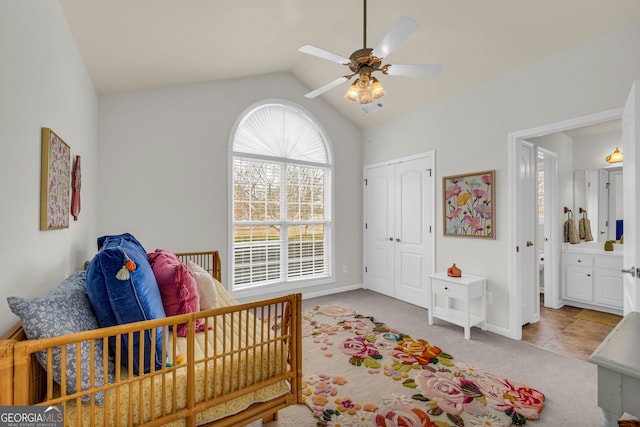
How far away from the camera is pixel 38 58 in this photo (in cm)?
140

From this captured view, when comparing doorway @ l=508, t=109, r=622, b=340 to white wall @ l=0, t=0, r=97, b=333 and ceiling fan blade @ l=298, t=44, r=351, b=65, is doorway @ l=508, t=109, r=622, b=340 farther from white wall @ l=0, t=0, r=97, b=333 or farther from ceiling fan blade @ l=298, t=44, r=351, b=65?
white wall @ l=0, t=0, r=97, b=333

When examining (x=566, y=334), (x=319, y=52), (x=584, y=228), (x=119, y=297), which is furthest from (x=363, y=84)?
(x=584, y=228)

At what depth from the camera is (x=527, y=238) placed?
326 centimetres

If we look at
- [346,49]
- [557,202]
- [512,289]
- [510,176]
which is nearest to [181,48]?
[346,49]

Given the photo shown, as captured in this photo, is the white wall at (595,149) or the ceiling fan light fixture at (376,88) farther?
the white wall at (595,149)

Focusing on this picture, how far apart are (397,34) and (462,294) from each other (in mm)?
2426

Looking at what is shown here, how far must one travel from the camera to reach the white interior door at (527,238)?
3.04m

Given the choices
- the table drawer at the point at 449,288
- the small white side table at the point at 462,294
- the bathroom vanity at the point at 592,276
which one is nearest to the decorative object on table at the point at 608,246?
the bathroom vanity at the point at 592,276

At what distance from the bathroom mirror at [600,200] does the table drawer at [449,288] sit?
2424 mm

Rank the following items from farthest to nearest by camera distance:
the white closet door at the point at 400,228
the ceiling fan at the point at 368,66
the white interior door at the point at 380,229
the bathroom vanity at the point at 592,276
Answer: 1. the white interior door at the point at 380,229
2. the white closet door at the point at 400,228
3. the bathroom vanity at the point at 592,276
4. the ceiling fan at the point at 368,66

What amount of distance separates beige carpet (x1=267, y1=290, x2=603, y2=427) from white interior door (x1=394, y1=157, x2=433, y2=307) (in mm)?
367

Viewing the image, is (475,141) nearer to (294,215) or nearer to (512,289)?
(512,289)

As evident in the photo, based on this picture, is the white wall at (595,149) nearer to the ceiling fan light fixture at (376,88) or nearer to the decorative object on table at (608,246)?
the decorative object on table at (608,246)

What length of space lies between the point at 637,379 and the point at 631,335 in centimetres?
34
